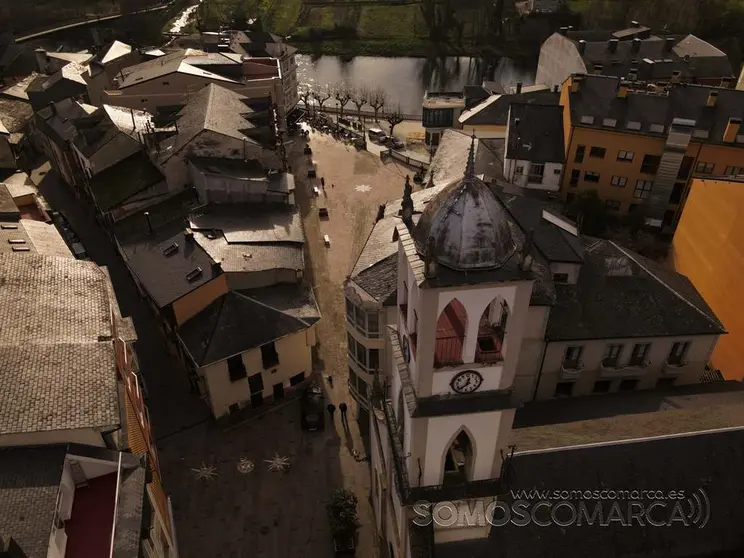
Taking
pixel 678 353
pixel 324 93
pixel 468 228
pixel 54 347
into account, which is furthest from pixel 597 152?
pixel 324 93

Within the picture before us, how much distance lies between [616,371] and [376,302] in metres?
16.5

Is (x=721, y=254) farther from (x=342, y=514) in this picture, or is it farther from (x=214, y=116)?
(x=214, y=116)

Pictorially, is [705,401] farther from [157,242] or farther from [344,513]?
[157,242]

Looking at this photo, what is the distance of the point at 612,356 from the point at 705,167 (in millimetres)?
29975

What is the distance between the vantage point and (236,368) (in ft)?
131

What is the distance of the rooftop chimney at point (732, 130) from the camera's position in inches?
2083

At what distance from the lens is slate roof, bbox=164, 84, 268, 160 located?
53.1 metres

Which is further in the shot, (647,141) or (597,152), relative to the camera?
(597,152)

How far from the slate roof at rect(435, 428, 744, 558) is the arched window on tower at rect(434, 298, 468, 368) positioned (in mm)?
7064

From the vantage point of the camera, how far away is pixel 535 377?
37438 mm

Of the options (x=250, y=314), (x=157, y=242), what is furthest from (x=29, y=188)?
(x=250, y=314)

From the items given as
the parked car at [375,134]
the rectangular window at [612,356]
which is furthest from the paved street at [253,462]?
the parked car at [375,134]

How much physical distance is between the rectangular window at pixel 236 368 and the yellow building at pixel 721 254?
34.0 m

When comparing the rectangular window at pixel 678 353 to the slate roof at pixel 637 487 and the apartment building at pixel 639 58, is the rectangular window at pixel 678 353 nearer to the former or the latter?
the slate roof at pixel 637 487
